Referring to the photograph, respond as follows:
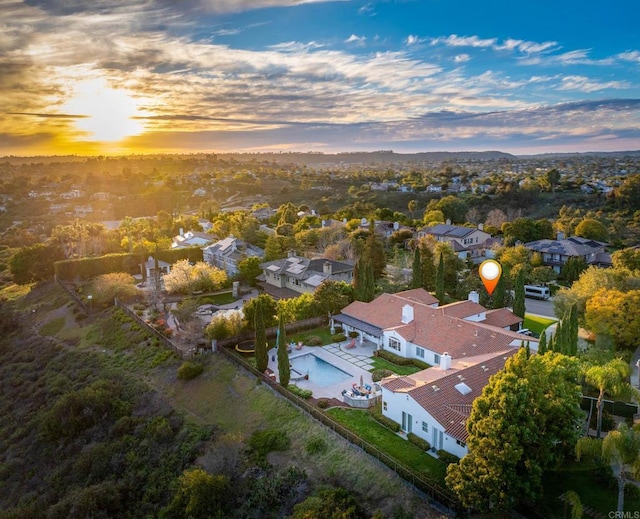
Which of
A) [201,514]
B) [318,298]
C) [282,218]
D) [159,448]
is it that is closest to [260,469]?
[201,514]

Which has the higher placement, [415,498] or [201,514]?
[415,498]

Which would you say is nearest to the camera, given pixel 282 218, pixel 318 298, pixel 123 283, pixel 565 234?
pixel 318 298

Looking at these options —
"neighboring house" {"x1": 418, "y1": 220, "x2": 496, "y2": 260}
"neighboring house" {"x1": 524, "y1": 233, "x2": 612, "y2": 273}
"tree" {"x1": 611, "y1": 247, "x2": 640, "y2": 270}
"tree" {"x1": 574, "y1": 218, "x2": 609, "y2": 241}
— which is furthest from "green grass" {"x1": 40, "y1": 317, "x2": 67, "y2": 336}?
"tree" {"x1": 574, "y1": 218, "x2": 609, "y2": 241}

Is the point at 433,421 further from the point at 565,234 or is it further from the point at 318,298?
the point at 565,234

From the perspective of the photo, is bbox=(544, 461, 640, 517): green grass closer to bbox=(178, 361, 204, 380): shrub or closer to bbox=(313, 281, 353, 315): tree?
bbox=(313, 281, 353, 315): tree

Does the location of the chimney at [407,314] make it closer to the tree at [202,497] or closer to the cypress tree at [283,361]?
the cypress tree at [283,361]
